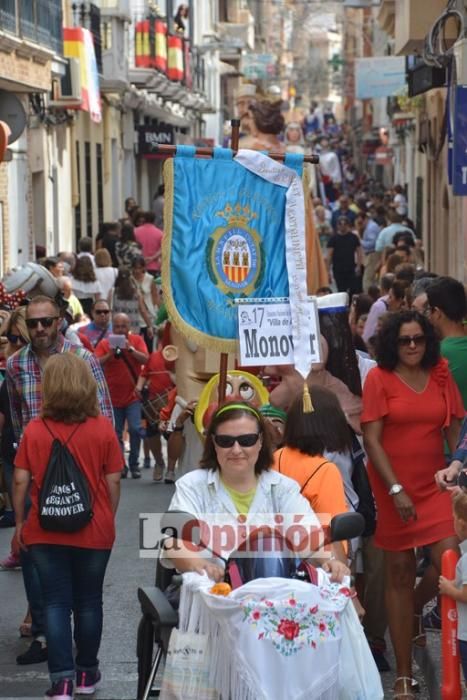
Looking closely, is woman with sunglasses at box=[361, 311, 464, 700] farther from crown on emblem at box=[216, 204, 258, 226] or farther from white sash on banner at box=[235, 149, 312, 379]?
crown on emblem at box=[216, 204, 258, 226]

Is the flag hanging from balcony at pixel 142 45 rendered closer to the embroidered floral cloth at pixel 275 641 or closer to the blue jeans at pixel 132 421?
the blue jeans at pixel 132 421

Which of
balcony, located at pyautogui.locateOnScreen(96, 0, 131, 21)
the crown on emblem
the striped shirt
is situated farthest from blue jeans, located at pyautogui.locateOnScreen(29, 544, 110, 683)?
balcony, located at pyautogui.locateOnScreen(96, 0, 131, 21)

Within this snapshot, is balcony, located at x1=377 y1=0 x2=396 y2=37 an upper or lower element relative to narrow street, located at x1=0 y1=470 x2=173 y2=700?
upper

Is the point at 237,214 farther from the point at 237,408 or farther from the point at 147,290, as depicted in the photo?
the point at 147,290

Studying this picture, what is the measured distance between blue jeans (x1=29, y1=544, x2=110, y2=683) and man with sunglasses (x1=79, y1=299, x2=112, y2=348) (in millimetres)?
7258

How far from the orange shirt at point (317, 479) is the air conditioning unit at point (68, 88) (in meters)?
20.6

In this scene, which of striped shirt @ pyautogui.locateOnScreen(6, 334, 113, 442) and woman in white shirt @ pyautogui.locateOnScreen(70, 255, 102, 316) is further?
woman in white shirt @ pyautogui.locateOnScreen(70, 255, 102, 316)

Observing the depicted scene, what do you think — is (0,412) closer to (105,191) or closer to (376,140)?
(105,191)

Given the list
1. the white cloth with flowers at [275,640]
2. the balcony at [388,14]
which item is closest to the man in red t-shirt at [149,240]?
the balcony at [388,14]

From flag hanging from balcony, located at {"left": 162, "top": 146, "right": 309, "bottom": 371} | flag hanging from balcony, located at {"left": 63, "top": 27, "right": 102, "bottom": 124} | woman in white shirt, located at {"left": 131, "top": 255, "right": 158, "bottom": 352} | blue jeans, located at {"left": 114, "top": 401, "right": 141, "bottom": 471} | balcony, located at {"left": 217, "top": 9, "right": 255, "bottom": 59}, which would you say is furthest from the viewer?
balcony, located at {"left": 217, "top": 9, "right": 255, "bottom": 59}

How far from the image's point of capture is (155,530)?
26.2 ft

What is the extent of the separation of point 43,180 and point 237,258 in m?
20.0

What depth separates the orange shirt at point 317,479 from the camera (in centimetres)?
674

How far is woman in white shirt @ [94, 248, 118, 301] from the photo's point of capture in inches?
774
